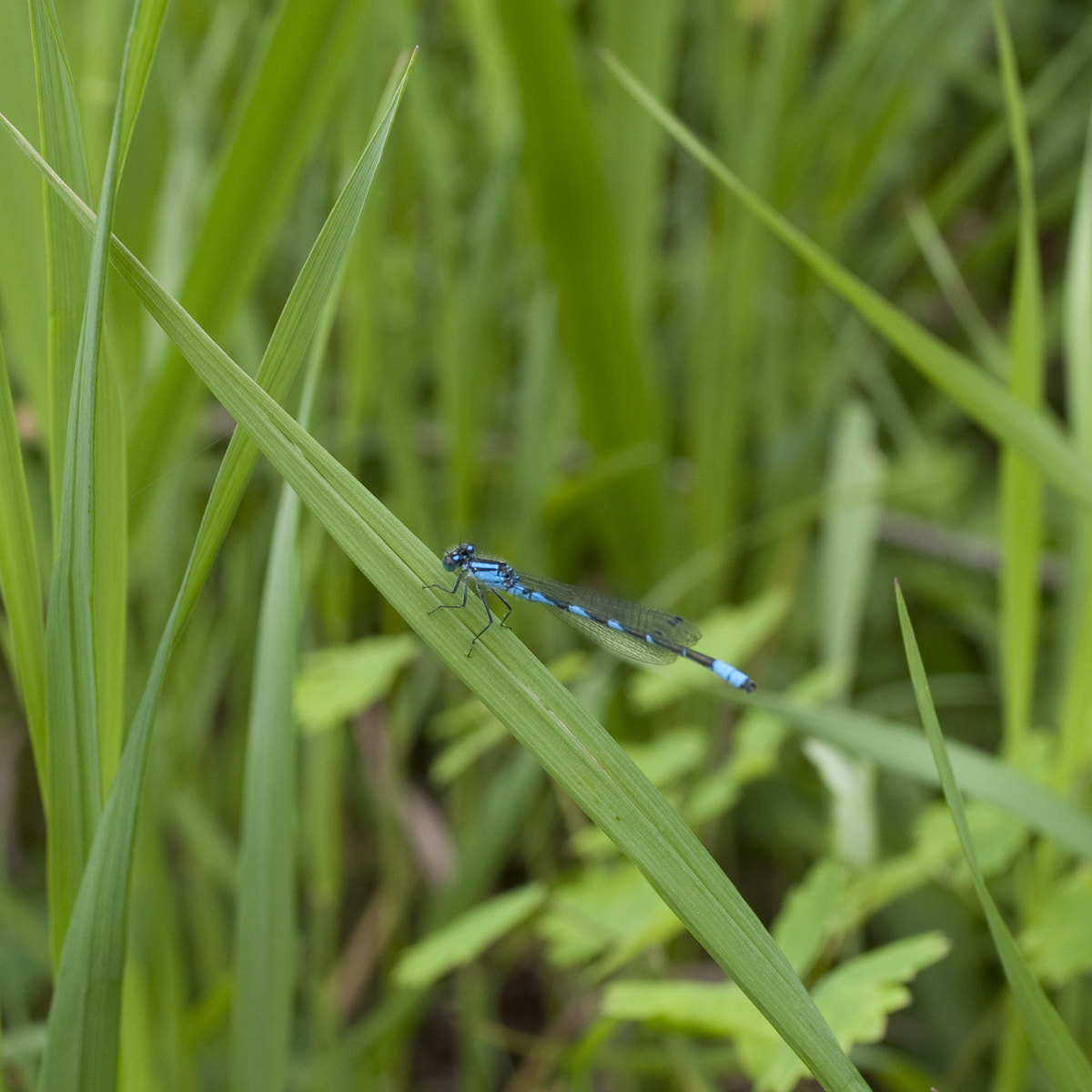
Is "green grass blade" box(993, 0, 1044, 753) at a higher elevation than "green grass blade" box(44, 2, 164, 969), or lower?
lower

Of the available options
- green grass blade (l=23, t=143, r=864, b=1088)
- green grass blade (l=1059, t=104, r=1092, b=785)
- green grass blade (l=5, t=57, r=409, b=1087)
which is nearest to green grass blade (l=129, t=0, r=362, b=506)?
green grass blade (l=5, t=57, r=409, b=1087)

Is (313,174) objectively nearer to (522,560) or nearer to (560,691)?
(522,560)

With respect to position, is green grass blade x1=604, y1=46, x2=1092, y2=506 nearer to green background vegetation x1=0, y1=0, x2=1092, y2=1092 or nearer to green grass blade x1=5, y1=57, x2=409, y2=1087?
green background vegetation x1=0, y1=0, x2=1092, y2=1092

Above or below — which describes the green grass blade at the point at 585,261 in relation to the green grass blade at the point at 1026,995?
above

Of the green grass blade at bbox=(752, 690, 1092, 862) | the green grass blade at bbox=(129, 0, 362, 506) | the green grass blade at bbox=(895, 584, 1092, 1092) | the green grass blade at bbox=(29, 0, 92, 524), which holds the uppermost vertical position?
the green grass blade at bbox=(129, 0, 362, 506)

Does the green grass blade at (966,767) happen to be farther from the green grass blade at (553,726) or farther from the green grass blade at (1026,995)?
the green grass blade at (553,726)

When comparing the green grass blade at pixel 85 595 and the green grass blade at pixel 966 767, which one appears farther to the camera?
the green grass blade at pixel 966 767

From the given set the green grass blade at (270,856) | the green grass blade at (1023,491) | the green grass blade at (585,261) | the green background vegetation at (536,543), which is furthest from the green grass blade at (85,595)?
the green grass blade at (1023,491)
